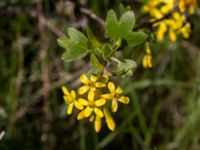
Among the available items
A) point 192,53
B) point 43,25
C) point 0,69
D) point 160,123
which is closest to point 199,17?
point 192,53

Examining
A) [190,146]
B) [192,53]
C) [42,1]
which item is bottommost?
[190,146]

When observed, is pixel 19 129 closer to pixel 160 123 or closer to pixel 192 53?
pixel 160 123

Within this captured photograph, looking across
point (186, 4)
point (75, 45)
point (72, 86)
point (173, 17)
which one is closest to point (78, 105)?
point (75, 45)

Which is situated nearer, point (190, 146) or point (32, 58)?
point (190, 146)

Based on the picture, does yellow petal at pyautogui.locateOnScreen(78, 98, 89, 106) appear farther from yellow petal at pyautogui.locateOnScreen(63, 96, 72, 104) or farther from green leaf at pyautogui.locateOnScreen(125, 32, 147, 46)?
green leaf at pyautogui.locateOnScreen(125, 32, 147, 46)

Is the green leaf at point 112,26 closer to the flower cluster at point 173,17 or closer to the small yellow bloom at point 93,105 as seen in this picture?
the small yellow bloom at point 93,105

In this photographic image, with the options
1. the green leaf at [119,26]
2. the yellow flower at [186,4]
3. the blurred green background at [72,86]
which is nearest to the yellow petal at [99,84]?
the green leaf at [119,26]
